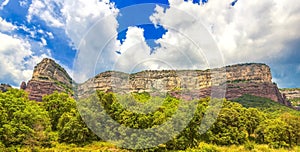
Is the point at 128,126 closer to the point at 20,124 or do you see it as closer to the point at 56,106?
the point at 20,124

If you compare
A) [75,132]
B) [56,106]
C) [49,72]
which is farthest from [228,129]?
[49,72]

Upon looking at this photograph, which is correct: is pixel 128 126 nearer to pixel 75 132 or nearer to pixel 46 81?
pixel 75 132

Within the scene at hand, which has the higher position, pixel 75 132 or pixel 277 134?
pixel 75 132

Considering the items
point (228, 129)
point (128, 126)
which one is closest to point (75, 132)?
point (128, 126)

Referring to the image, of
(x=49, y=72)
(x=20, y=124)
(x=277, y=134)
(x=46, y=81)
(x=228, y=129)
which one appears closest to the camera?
(x=20, y=124)

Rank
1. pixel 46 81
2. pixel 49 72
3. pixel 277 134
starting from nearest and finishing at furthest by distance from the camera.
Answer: pixel 277 134
pixel 46 81
pixel 49 72

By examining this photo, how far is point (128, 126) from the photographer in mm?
34562

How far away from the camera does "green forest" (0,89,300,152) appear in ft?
103

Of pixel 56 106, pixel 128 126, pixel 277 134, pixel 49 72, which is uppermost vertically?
pixel 49 72

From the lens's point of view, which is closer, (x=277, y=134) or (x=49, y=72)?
(x=277, y=134)

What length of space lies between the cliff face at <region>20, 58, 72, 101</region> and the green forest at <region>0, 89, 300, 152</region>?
100782mm

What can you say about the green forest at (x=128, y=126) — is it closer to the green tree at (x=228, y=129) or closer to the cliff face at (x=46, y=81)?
the green tree at (x=228, y=129)

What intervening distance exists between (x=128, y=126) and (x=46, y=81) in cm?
12451

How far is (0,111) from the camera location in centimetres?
3073
